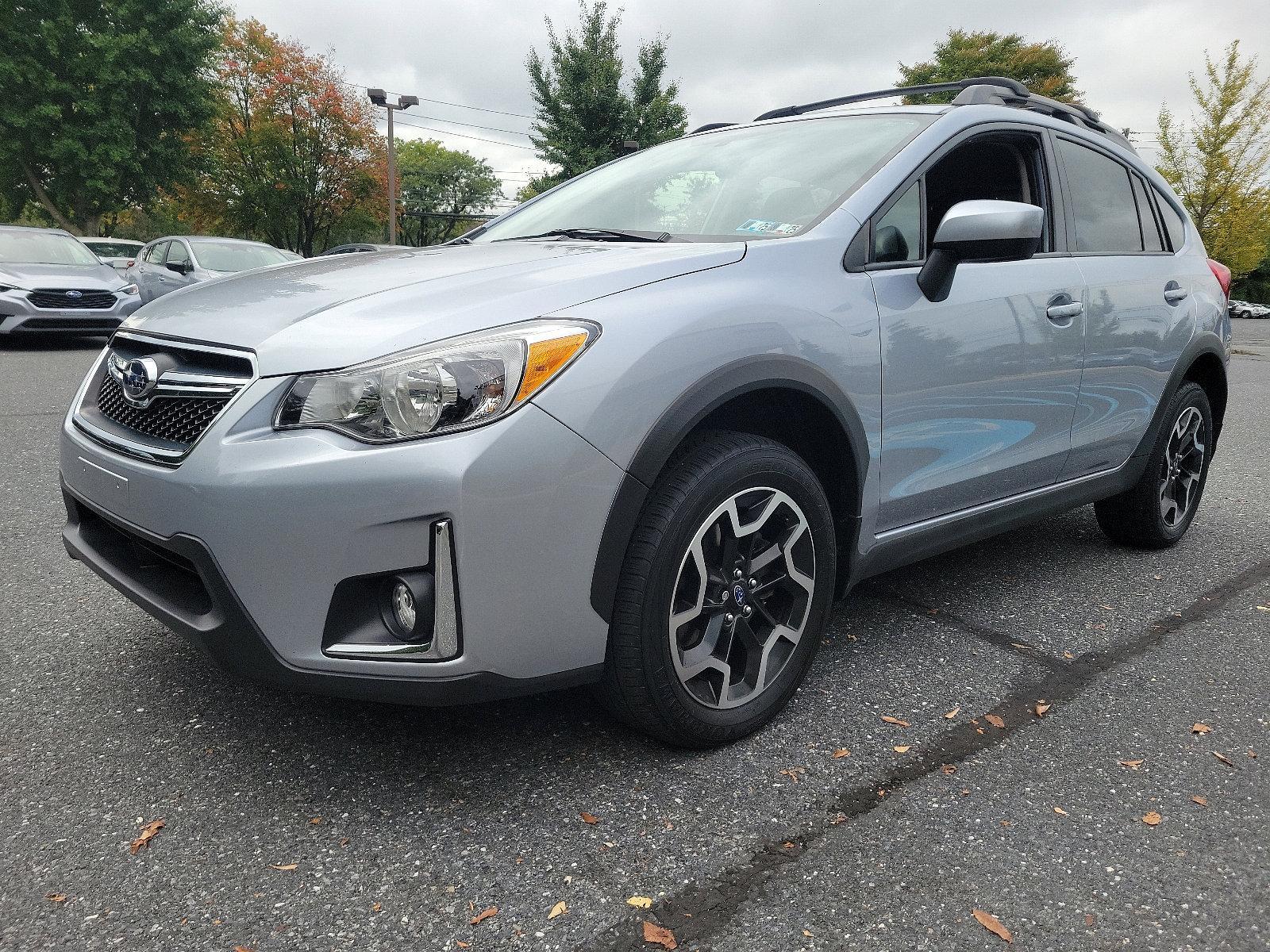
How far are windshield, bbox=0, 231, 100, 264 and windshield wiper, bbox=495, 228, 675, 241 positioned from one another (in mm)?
10636

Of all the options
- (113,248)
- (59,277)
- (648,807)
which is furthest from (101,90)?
(648,807)

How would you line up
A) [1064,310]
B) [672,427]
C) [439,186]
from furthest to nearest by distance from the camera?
1. [439,186]
2. [1064,310]
3. [672,427]

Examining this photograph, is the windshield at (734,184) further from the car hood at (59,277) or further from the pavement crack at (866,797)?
the car hood at (59,277)

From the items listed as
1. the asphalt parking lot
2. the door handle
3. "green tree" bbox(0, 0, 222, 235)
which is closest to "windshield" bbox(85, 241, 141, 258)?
"green tree" bbox(0, 0, 222, 235)

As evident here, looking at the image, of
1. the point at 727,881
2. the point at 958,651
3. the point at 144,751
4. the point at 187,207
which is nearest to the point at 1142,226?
the point at 958,651

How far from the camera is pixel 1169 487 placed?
413 centimetres

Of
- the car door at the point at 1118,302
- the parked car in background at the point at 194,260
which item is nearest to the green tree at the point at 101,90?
the parked car in background at the point at 194,260

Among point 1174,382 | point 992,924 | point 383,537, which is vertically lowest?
point 992,924

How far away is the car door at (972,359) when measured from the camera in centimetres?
261

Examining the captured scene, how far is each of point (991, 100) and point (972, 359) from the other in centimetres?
105

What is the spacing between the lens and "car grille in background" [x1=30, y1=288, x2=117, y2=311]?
10633 mm

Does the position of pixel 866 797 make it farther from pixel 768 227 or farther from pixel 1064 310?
pixel 1064 310

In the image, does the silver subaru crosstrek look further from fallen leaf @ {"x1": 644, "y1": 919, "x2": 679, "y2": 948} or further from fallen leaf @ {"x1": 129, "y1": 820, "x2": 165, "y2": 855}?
fallen leaf @ {"x1": 644, "y1": 919, "x2": 679, "y2": 948}

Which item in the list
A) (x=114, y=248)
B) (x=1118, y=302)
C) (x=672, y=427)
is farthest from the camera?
(x=114, y=248)
